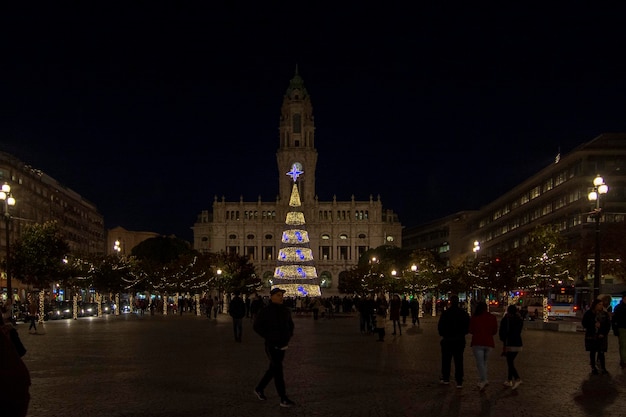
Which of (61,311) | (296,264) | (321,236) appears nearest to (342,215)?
(321,236)

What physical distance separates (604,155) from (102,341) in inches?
2511

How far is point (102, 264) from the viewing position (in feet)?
223

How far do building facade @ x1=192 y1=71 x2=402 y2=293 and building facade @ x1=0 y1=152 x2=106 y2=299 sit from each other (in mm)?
36536

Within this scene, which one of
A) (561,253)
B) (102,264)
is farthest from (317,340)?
(102,264)

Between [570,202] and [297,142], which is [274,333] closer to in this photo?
[570,202]

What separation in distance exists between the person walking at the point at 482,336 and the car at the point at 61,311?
46445 millimetres

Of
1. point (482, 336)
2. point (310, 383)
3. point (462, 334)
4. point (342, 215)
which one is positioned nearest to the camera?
point (482, 336)

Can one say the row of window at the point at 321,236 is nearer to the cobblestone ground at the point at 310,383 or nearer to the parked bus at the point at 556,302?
the parked bus at the point at 556,302

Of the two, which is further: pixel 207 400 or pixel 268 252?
pixel 268 252

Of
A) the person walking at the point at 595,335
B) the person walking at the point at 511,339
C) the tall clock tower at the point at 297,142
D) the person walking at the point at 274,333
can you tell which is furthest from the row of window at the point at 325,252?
the person walking at the point at 274,333

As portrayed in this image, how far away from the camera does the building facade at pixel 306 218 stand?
17725cm

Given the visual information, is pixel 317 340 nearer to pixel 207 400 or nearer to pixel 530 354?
pixel 530 354

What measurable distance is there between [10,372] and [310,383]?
1086 cm

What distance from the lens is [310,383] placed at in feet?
50.9
